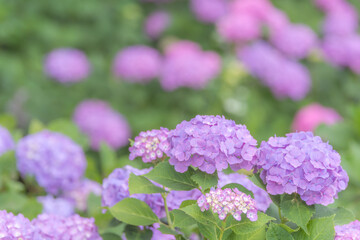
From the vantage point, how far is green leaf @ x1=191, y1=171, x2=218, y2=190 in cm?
111

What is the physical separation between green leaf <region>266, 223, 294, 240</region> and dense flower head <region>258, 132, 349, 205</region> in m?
0.07

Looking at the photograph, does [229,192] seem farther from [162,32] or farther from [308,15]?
[308,15]

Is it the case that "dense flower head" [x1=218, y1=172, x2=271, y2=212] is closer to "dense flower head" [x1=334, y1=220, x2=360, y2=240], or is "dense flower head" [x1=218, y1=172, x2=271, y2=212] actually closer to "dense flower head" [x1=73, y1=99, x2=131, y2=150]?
"dense flower head" [x1=334, y1=220, x2=360, y2=240]

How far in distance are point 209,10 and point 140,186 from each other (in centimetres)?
376

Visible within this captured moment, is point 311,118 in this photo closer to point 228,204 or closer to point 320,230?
point 320,230

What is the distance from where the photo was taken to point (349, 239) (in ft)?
3.88

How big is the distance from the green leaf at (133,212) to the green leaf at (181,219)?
0.12 metres

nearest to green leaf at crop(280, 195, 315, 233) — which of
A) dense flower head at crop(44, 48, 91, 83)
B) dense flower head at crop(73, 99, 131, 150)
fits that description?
dense flower head at crop(73, 99, 131, 150)

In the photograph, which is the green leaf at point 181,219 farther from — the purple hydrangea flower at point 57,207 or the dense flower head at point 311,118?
the dense flower head at point 311,118

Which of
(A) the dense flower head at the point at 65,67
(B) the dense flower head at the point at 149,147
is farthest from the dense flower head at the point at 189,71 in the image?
(B) the dense flower head at the point at 149,147

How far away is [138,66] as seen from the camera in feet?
13.8

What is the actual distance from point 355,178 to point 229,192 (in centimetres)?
129

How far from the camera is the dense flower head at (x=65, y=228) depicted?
4.46 feet

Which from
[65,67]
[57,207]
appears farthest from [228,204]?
[65,67]
